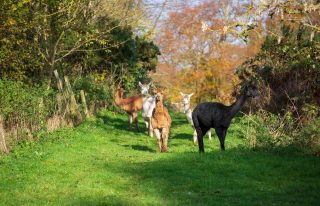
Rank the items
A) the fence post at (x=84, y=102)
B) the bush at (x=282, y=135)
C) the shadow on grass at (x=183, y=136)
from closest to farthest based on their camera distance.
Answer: the bush at (x=282, y=135) < the shadow on grass at (x=183, y=136) < the fence post at (x=84, y=102)

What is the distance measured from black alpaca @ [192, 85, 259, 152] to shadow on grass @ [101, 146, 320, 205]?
159 cm

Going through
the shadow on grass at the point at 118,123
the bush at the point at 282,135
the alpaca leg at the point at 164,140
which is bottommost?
the shadow on grass at the point at 118,123

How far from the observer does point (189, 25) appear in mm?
54500

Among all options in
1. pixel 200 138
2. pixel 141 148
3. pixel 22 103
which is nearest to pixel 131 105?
pixel 141 148

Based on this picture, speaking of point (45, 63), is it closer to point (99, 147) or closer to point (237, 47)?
point (99, 147)

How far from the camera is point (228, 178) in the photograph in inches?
460

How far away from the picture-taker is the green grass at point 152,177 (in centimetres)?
999

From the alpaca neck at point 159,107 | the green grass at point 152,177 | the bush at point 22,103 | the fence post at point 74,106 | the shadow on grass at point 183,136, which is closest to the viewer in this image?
the green grass at point 152,177

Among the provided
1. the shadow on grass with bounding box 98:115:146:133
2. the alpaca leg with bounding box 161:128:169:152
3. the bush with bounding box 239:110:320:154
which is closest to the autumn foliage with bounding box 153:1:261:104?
the shadow on grass with bounding box 98:115:146:133

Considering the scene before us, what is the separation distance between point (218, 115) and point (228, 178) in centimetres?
492

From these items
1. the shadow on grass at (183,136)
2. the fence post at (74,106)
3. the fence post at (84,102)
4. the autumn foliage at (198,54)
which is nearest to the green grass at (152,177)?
the shadow on grass at (183,136)

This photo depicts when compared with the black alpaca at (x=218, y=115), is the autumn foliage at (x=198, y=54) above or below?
below

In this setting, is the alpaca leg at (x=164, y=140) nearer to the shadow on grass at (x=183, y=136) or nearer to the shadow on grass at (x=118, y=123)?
the shadow on grass at (x=183, y=136)

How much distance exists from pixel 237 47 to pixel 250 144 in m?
36.2
